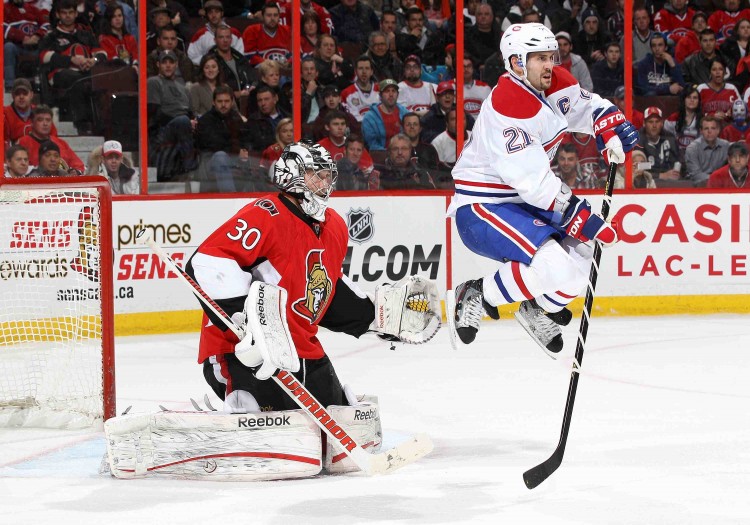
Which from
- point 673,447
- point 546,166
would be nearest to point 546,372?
point 673,447

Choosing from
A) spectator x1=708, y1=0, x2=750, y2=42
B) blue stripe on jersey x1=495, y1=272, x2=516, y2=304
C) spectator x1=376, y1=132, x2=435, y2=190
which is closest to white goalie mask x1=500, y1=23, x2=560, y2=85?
blue stripe on jersey x1=495, y1=272, x2=516, y2=304

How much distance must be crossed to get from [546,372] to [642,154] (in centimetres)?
257

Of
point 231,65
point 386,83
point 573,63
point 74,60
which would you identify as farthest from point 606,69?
point 74,60

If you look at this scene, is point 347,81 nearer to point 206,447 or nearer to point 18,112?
point 18,112

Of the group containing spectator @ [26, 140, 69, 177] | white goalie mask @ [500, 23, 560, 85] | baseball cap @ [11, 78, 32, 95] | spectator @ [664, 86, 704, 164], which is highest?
white goalie mask @ [500, 23, 560, 85]

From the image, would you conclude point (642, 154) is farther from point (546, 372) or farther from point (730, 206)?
point (546, 372)

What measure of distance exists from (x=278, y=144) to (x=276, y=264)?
3.68 m

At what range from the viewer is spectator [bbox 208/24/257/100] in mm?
7547

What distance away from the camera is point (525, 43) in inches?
161

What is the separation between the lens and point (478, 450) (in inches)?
171

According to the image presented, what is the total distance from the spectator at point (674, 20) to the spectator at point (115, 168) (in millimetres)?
3483

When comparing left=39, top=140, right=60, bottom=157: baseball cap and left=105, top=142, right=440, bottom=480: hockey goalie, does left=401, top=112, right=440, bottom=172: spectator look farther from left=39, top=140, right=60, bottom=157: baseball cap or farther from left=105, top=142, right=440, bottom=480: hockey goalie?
left=105, top=142, right=440, bottom=480: hockey goalie

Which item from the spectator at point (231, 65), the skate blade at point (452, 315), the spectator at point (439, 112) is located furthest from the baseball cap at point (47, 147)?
the skate blade at point (452, 315)

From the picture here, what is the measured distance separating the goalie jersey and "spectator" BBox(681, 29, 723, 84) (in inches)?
182
